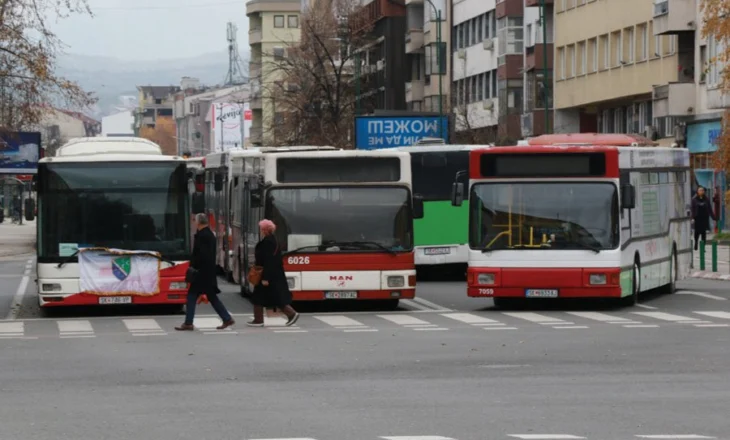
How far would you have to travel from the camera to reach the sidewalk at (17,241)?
65.9 meters

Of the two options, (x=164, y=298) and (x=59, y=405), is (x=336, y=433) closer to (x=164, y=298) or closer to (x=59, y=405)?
(x=59, y=405)

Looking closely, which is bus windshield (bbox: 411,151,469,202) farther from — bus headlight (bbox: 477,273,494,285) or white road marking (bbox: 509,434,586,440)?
white road marking (bbox: 509,434,586,440)

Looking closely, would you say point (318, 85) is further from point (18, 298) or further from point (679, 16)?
point (18, 298)

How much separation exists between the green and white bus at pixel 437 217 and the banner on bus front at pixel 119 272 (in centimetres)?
1067

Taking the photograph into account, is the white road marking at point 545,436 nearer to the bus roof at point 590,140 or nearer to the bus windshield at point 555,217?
the bus windshield at point 555,217

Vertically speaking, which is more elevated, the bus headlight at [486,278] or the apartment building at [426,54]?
the apartment building at [426,54]

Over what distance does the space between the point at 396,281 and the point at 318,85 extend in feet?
228

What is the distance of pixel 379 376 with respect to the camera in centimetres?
1780

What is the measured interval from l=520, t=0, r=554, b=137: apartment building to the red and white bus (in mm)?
51663

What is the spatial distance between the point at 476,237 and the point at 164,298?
15.8ft

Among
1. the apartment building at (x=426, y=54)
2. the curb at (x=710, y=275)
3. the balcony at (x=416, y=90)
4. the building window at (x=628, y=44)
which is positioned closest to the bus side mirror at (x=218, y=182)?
the curb at (x=710, y=275)

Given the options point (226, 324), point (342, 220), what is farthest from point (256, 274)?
point (342, 220)

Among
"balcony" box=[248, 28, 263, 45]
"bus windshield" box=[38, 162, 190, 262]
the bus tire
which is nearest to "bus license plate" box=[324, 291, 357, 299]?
"bus windshield" box=[38, 162, 190, 262]

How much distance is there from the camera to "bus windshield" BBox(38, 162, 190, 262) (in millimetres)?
28812
